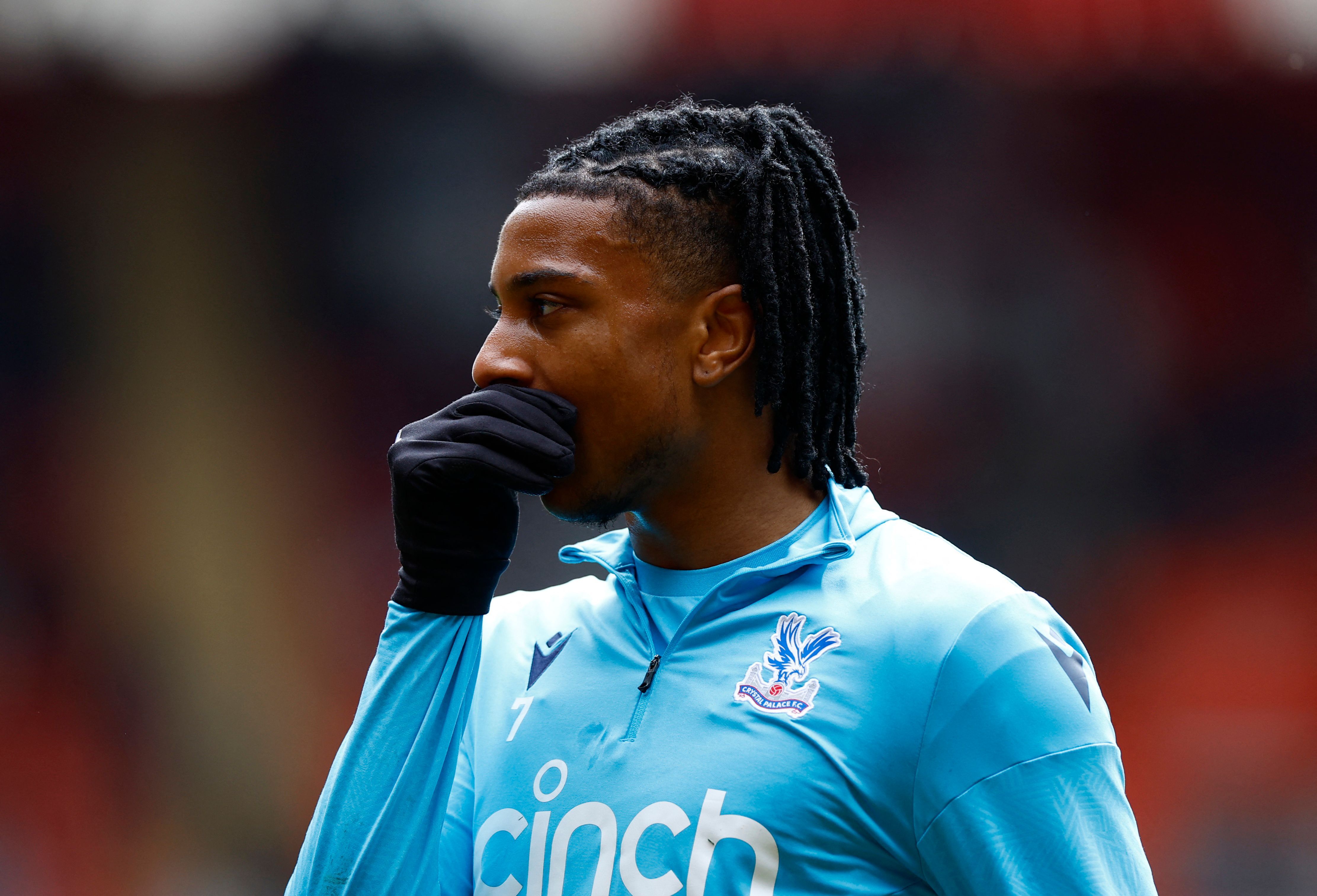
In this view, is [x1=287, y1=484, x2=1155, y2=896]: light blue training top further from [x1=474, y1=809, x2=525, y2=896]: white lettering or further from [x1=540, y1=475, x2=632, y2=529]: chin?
[x1=540, y1=475, x2=632, y2=529]: chin

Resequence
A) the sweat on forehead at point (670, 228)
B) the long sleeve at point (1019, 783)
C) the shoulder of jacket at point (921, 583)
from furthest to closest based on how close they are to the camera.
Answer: the sweat on forehead at point (670, 228) < the shoulder of jacket at point (921, 583) < the long sleeve at point (1019, 783)

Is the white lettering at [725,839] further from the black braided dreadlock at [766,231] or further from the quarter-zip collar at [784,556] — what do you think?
the black braided dreadlock at [766,231]

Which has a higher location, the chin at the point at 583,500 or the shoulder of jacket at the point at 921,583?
the chin at the point at 583,500

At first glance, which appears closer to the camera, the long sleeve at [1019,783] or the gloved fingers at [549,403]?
the long sleeve at [1019,783]

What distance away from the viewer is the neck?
1707 millimetres

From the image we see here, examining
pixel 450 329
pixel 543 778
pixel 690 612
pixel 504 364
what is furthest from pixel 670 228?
pixel 450 329

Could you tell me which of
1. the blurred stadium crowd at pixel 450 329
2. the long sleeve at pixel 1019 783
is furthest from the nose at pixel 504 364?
the blurred stadium crowd at pixel 450 329

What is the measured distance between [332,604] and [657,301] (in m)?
4.50

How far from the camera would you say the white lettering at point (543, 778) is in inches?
61.5

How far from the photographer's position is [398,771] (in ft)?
5.28

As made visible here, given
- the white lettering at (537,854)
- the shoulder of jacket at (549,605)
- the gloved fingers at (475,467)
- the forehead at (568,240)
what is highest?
the forehead at (568,240)

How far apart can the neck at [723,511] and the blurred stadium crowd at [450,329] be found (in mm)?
3964

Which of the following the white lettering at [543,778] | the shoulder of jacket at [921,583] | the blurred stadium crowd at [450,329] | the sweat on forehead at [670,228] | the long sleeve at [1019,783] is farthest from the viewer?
the blurred stadium crowd at [450,329]

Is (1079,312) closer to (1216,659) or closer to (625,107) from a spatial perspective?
(1216,659)
